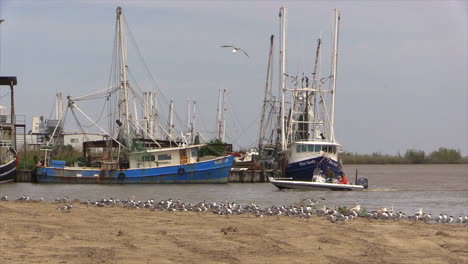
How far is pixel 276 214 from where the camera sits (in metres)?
21.5

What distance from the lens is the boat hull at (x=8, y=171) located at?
54553 millimetres

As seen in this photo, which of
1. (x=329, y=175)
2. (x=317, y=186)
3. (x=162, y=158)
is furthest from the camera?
(x=162, y=158)

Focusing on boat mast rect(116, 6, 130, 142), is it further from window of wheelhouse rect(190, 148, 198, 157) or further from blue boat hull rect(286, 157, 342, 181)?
blue boat hull rect(286, 157, 342, 181)

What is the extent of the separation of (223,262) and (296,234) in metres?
3.83

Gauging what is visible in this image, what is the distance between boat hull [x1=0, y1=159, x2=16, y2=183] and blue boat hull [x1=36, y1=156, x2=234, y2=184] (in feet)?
6.02

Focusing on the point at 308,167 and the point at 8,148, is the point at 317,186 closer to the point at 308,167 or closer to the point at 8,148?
the point at 308,167

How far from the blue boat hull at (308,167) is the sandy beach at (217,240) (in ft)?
78.3

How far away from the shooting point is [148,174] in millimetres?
55281

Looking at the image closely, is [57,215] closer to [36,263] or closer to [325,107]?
[36,263]

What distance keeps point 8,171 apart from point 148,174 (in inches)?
379

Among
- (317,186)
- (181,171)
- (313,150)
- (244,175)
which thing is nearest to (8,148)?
(181,171)

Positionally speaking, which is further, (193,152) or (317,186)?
(193,152)

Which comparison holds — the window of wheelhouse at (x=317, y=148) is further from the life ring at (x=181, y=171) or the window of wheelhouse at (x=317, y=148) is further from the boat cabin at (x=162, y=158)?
the life ring at (x=181, y=171)

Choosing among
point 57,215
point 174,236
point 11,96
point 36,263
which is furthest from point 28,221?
point 11,96
